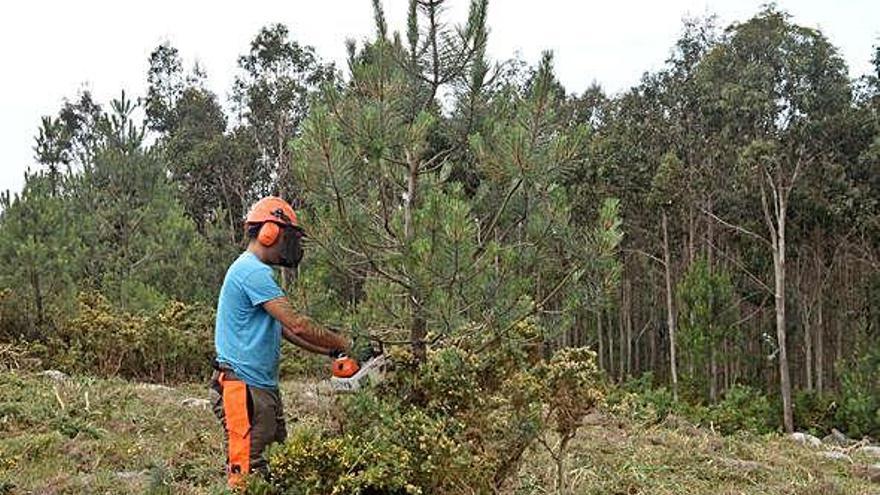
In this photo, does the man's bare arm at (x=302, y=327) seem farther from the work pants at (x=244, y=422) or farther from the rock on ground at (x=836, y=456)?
the rock on ground at (x=836, y=456)

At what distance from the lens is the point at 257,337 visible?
13.1 ft

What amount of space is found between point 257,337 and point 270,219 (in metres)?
0.53

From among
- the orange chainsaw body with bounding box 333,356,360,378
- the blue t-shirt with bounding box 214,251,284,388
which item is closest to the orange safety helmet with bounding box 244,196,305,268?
the blue t-shirt with bounding box 214,251,284,388

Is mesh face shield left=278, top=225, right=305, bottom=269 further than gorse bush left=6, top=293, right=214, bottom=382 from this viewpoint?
No

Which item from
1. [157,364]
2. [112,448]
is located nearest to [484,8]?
[112,448]

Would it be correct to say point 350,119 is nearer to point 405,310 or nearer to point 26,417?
point 405,310

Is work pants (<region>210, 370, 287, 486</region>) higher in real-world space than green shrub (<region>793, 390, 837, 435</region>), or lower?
higher

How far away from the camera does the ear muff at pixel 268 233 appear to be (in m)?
4.06

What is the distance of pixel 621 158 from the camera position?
1859cm

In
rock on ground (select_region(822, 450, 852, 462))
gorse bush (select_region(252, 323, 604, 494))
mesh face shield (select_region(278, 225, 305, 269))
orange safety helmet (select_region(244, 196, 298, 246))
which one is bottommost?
rock on ground (select_region(822, 450, 852, 462))

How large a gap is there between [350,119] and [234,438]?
1485 millimetres

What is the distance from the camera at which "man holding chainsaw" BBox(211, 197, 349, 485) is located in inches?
155

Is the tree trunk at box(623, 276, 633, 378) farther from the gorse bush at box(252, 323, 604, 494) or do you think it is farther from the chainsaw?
the chainsaw

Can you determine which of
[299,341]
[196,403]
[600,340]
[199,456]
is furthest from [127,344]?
[600,340]
